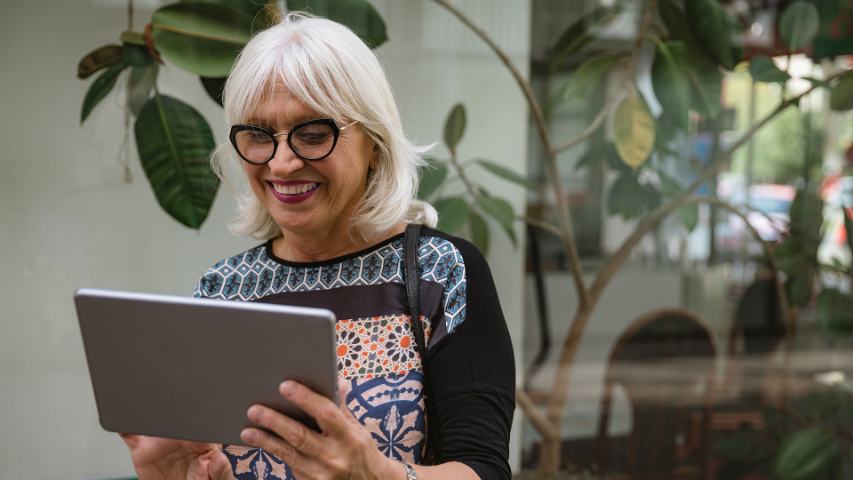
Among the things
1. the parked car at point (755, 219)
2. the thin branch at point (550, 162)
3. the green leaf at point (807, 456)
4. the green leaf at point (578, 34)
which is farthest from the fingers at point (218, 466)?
the green leaf at point (807, 456)

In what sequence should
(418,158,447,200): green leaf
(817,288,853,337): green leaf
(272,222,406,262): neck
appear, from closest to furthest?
(272,222,406,262): neck → (418,158,447,200): green leaf → (817,288,853,337): green leaf

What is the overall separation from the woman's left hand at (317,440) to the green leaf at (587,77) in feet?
6.84

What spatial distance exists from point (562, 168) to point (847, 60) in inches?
47.4

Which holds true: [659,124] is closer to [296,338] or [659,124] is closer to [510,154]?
[510,154]

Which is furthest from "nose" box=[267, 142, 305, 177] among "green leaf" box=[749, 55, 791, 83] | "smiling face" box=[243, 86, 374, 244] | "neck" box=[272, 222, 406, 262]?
"green leaf" box=[749, 55, 791, 83]

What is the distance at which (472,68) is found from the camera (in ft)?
9.52

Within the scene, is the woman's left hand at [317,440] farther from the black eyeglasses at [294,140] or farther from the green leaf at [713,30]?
the green leaf at [713,30]

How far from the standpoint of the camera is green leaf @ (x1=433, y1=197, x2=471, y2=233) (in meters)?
2.67

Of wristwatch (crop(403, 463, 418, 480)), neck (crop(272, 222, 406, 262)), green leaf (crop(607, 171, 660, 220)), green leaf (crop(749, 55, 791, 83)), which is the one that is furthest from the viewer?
green leaf (crop(607, 171, 660, 220))

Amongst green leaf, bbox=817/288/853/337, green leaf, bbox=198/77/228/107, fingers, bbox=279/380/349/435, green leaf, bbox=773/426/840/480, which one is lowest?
green leaf, bbox=773/426/840/480

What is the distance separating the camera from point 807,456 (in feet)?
11.3

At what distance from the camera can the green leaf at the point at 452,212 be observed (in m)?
2.67

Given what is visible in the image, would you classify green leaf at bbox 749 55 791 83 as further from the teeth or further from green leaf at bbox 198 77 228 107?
the teeth

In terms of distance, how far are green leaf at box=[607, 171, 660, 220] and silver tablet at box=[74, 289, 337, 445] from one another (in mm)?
2256
